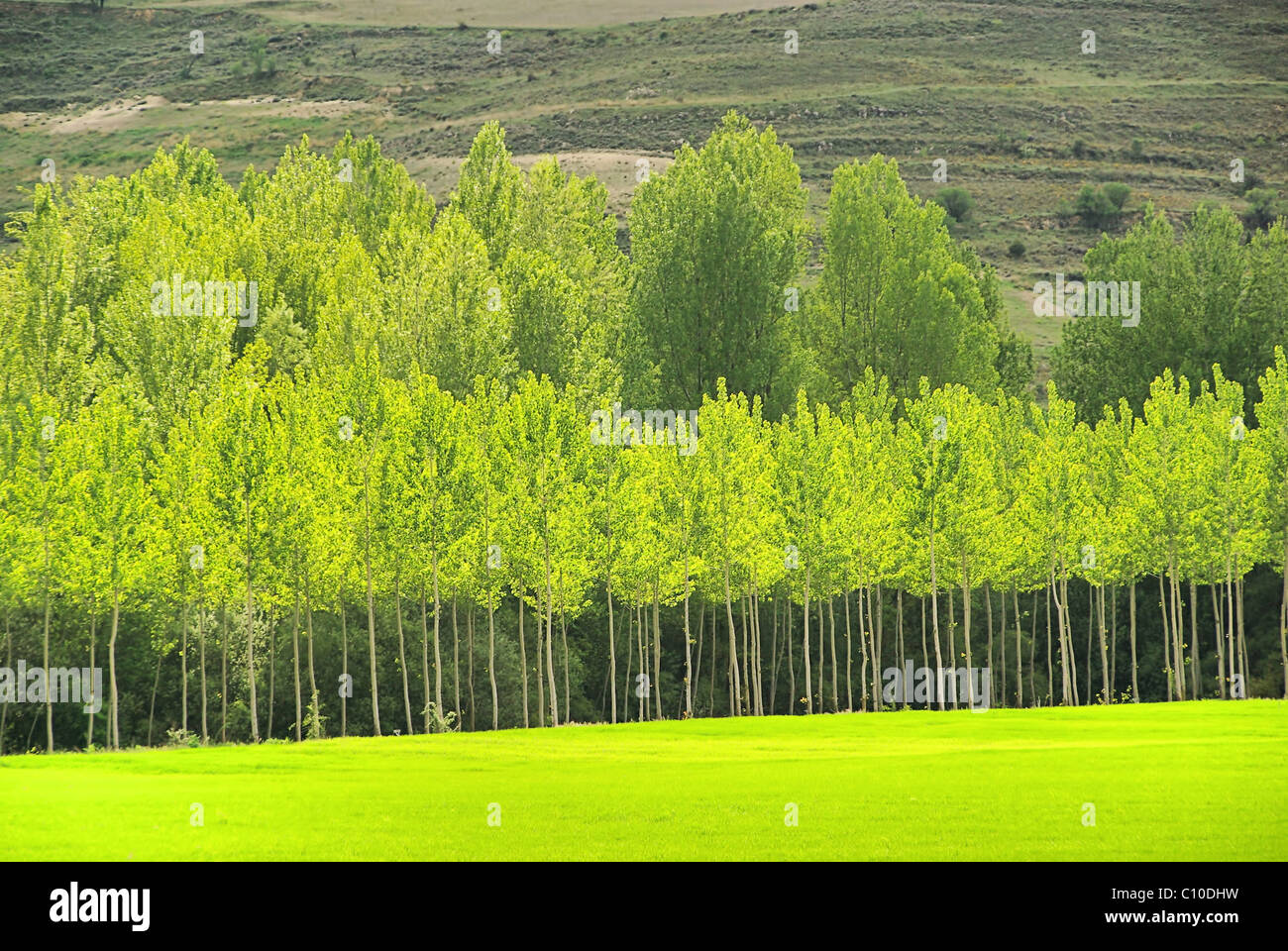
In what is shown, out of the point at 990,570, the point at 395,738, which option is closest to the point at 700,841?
the point at 395,738

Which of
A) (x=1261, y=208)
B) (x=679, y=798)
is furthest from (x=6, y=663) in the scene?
(x=1261, y=208)

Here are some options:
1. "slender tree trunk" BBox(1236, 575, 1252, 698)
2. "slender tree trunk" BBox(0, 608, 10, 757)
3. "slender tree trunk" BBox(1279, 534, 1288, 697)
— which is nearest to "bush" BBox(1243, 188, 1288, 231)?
"slender tree trunk" BBox(1236, 575, 1252, 698)

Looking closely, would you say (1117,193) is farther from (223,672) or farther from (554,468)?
(223,672)

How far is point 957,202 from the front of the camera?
570 ft

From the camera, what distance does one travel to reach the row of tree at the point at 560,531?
52406mm

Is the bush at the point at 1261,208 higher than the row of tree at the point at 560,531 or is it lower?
higher

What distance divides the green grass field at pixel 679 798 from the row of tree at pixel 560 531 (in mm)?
10995

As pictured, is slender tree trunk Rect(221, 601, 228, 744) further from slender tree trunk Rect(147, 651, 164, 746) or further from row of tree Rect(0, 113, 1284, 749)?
slender tree trunk Rect(147, 651, 164, 746)

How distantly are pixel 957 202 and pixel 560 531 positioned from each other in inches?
5094

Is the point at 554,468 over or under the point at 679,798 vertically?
over

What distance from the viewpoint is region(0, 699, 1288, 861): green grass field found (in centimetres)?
2652

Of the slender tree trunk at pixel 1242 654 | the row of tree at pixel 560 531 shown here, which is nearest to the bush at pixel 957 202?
the row of tree at pixel 560 531

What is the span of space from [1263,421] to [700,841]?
48682 mm

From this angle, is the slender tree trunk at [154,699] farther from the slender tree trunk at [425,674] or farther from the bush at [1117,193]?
the bush at [1117,193]
